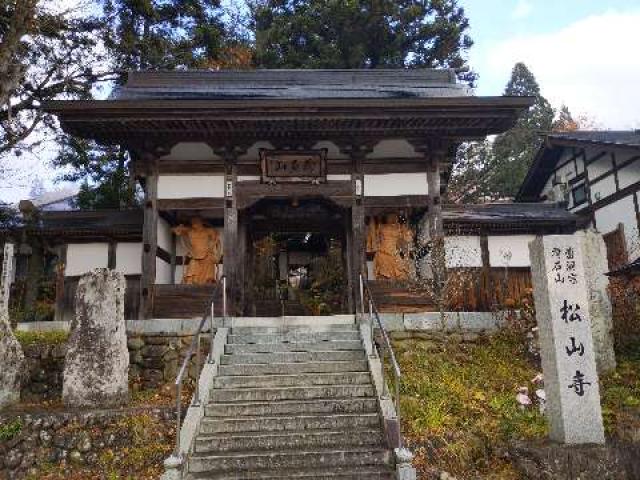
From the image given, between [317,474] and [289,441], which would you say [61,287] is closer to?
[289,441]

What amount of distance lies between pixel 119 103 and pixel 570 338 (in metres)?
8.25

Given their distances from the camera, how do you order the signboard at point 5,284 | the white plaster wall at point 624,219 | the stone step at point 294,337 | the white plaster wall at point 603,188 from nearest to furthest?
the signboard at point 5,284
the stone step at point 294,337
the white plaster wall at point 624,219
the white plaster wall at point 603,188

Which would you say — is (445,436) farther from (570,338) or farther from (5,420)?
(5,420)

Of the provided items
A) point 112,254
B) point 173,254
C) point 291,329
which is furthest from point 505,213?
point 112,254

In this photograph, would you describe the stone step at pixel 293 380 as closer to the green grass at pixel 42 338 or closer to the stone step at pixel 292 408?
the stone step at pixel 292 408

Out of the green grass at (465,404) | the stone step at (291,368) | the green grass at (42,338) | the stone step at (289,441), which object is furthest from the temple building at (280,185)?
the stone step at (289,441)

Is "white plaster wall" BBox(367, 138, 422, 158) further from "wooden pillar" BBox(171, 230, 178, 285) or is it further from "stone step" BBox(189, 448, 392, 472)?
"stone step" BBox(189, 448, 392, 472)

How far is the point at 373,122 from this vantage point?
10.3 metres

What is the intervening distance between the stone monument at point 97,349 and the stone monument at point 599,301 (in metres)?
7.10

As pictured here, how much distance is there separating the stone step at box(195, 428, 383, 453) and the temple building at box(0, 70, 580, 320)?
4283 millimetres

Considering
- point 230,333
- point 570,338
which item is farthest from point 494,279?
point 230,333

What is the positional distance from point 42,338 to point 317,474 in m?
5.84

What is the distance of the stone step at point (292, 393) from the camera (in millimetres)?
7101

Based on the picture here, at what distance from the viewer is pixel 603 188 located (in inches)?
692
